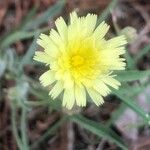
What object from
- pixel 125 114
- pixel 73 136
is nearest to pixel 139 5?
pixel 125 114

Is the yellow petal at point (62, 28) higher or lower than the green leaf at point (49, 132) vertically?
higher

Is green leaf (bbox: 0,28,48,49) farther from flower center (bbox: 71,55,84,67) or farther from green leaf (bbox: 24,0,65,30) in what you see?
flower center (bbox: 71,55,84,67)

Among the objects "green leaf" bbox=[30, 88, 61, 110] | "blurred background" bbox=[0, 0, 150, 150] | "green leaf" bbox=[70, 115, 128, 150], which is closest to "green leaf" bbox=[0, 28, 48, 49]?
"blurred background" bbox=[0, 0, 150, 150]

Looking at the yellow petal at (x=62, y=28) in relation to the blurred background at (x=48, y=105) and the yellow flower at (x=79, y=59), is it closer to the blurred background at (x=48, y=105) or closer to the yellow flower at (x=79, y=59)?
the yellow flower at (x=79, y=59)

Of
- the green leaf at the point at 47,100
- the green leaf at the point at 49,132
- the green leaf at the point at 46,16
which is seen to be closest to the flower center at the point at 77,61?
the green leaf at the point at 47,100

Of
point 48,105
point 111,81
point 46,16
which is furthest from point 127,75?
point 46,16

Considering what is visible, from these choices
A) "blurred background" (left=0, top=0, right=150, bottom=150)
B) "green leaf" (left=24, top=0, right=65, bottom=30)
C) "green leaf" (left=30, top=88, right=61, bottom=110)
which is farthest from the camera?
"green leaf" (left=24, top=0, right=65, bottom=30)

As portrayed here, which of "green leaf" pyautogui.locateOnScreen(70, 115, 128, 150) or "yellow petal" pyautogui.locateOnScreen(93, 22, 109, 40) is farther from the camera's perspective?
"green leaf" pyautogui.locateOnScreen(70, 115, 128, 150)
